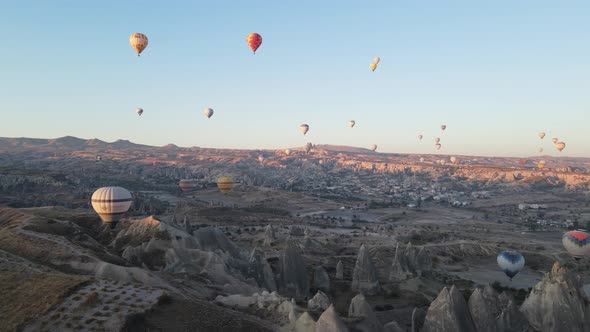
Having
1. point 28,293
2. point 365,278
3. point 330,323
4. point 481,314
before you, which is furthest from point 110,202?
point 481,314

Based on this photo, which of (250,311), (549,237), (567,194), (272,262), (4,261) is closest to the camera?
(250,311)

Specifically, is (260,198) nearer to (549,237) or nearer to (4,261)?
(549,237)

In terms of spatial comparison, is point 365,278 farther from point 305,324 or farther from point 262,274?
point 305,324

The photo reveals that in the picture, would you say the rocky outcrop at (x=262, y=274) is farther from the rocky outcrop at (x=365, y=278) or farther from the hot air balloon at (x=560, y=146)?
the hot air balloon at (x=560, y=146)

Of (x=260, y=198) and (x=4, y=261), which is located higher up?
(x=4, y=261)

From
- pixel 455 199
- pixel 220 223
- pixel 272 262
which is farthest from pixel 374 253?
pixel 455 199
